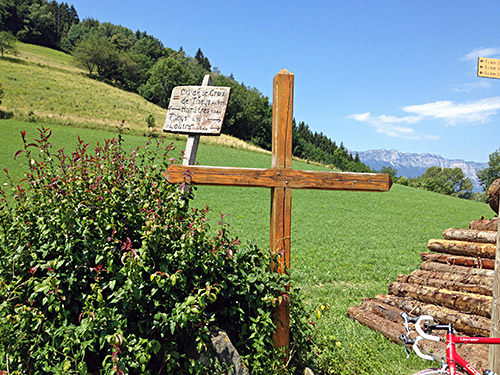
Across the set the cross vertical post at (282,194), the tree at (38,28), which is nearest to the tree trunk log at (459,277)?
the cross vertical post at (282,194)

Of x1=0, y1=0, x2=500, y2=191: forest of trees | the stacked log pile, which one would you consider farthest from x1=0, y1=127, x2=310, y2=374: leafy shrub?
x1=0, y1=0, x2=500, y2=191: forest of trees

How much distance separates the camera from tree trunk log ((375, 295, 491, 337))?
4762 mm

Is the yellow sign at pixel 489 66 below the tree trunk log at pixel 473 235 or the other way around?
the other way around

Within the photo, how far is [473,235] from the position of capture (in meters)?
6.05

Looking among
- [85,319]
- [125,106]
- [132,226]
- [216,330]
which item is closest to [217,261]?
[216,330]

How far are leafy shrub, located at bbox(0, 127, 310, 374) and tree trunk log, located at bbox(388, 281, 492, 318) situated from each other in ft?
10.6

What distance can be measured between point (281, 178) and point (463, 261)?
4.25 meters

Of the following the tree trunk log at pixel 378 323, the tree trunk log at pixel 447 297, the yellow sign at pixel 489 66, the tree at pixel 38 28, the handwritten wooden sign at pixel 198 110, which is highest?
the tree at pixel 38 28

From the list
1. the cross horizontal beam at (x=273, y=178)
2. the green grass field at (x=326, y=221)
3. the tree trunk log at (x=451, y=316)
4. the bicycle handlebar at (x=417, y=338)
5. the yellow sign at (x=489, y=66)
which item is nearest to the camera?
the bicycle handlebar at (x=417, y=338)

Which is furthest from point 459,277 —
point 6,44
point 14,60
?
point 6,44

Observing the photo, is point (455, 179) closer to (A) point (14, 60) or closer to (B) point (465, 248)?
(A) point (14, 60)

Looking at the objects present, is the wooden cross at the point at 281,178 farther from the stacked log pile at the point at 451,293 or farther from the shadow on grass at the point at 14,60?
the shadow on grass at the point at 14,60

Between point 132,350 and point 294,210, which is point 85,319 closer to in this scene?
point 132,350

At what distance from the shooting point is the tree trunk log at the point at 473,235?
5789 millimetres
